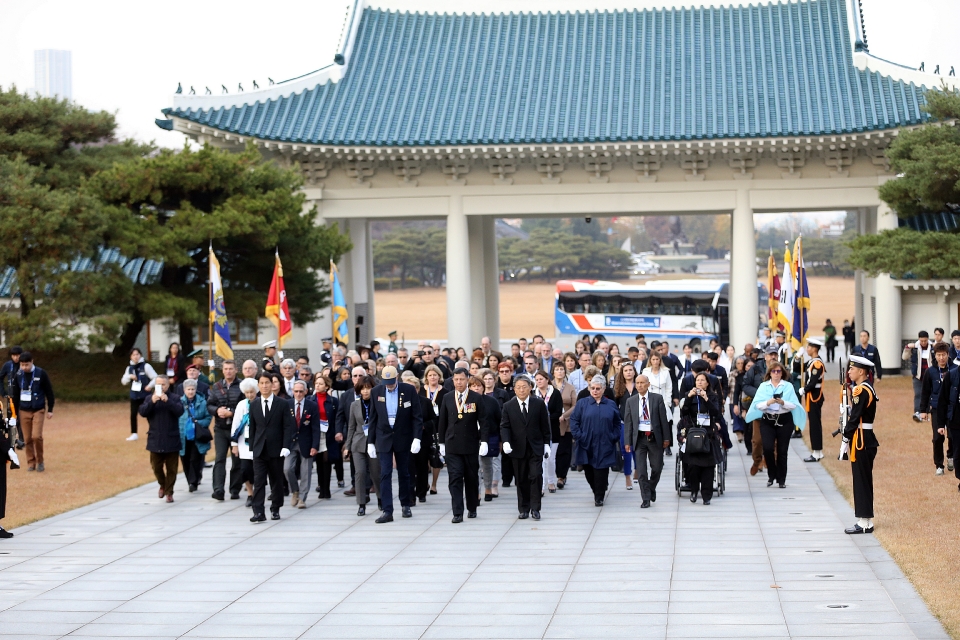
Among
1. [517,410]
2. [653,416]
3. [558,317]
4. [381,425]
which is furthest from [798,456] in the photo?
[558,317]

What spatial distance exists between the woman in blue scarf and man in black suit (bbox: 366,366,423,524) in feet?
14.5

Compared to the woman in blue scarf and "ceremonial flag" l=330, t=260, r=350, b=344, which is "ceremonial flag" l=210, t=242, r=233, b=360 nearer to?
"ceremonial flag" l=330, t=260, r=350, b=344

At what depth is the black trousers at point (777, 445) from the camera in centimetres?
1433

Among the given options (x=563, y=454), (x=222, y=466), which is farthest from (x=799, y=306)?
(x=222, y=466)

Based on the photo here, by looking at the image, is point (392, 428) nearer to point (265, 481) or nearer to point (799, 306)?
point (265, 481)

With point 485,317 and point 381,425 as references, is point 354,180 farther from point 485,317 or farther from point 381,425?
point 381,425

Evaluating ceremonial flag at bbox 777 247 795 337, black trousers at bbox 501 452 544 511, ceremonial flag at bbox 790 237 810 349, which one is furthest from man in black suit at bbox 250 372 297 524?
ceremonial flag at bbox 777 247 795 337

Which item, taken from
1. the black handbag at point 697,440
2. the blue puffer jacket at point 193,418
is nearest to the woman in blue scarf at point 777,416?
the black handbag at point 697,440

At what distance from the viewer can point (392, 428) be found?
512 inches

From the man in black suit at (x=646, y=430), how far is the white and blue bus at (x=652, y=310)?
100 ft

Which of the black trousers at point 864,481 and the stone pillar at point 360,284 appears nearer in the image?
the black trousers at point 864,481

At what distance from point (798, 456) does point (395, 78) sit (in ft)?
56.6

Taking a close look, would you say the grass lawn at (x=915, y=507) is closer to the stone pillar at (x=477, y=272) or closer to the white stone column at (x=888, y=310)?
the white stone column at (x=888, y=310)

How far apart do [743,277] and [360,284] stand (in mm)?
10765
